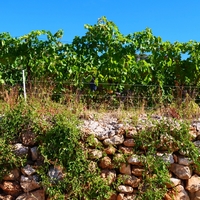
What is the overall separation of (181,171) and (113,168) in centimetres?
107

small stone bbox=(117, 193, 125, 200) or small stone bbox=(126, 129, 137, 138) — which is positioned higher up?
small stone bbox=(126, 129, 137, 138)

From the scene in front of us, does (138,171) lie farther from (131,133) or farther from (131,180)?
(131,133)

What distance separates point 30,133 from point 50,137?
374 millimetres

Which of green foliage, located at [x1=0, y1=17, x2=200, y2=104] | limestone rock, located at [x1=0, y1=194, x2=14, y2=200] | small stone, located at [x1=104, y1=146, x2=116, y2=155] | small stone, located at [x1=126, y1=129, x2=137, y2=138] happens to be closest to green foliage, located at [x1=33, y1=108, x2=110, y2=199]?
small stone, located at [x1=104, y1=146, x2=116, y2=155]

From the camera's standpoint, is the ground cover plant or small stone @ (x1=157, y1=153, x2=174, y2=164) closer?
small stone @ (x1=157, y1=153, x2=174, y2=164)

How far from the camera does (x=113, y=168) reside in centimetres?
563

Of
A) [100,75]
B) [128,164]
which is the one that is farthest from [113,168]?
[100,75]

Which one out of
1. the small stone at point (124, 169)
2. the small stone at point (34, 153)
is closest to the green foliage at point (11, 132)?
the small stone at point (34, 153)

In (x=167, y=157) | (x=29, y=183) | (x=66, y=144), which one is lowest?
(x=29, y=183)

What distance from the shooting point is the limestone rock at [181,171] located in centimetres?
567

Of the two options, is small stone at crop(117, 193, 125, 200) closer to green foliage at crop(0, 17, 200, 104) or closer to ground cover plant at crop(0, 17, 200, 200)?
ground cover plant at crop(0, 17, 200, 200)

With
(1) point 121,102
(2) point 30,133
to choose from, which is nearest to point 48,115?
(2) point 30,133

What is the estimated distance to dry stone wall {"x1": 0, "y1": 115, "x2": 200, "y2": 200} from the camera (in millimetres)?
5520

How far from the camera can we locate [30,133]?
18.9 ft
